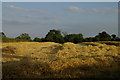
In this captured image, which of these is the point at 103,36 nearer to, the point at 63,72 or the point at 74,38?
the point at 74,38

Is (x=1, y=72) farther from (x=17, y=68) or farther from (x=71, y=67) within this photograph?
(x=71, y=67)

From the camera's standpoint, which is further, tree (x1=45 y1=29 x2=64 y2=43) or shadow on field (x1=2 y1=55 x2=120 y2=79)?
tree (x1=45 y1=29 x2=64 y2=43)

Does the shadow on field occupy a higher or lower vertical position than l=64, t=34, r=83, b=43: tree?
lower

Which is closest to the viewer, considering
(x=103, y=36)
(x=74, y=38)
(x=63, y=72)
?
(x=63, y=72)

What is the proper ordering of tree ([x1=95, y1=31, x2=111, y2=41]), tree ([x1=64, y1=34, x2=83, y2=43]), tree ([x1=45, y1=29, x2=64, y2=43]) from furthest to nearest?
tree ([x1=45, y1=29, x2=64, y2=43])
tree ([x1=64, y1=34, x2=83, y2=43])
tree ([x1=95, y1=31, x2=111, y2=41])

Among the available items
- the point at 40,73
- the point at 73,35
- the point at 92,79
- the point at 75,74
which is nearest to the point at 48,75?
the point at 40,73

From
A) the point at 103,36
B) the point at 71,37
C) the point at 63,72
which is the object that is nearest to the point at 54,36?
the point at 71,37

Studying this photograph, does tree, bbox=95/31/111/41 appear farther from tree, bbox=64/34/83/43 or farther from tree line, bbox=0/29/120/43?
tree, bbox=64/34/83/43

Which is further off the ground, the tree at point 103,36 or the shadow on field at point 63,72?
the tree at point 103,36

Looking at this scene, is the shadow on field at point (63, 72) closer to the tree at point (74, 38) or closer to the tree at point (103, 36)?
the tree at point (74, 38)

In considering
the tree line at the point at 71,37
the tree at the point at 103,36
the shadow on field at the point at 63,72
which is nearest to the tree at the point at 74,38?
the tree line at the point at 71,37

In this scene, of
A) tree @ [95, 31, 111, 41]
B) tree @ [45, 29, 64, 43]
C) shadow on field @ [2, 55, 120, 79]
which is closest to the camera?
shadow on field @ [2, 55, 120, 79]

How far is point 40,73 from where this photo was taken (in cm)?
589

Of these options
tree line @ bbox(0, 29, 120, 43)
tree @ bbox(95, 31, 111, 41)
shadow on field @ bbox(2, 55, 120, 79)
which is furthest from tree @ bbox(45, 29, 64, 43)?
shadow on field @ bbox(2, 55, 120, 79)
